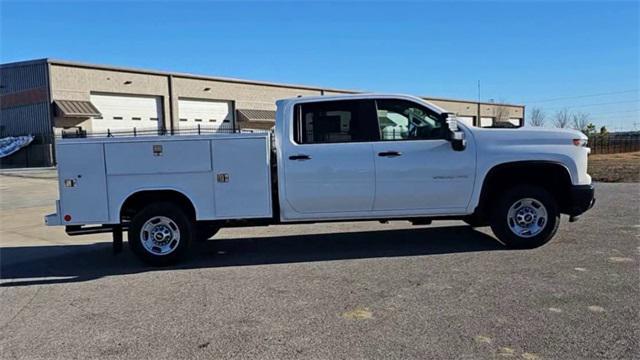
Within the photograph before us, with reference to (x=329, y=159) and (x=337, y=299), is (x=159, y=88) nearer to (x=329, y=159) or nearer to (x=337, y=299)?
(x=329, y=159)

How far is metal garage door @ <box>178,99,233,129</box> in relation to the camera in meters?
37.0

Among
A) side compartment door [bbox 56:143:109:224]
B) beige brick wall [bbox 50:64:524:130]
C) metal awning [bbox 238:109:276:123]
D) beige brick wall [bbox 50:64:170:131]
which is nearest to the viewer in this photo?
side compartment door [bbox 56:143:109:224]

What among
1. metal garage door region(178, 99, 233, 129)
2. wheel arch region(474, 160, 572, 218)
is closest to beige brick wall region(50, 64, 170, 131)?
metal garage door region(178, 99, 233, 129)

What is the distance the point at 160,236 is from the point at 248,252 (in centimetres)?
137

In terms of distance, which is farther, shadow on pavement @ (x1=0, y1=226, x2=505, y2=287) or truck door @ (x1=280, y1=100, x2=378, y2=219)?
shadow on pavement @ (x1=0, y1=226, x2=505, y2=287)

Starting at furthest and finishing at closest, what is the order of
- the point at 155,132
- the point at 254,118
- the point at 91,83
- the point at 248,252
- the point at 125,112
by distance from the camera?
the point at 254,118
the point at 125,112
the point at 91,83
the point at 248,252
the point at 155,132

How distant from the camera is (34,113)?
32.3 metres

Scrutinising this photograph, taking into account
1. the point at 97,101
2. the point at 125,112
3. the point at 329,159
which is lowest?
the point at 329,159

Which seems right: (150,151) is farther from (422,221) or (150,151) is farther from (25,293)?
(422,221)

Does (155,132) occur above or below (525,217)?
above

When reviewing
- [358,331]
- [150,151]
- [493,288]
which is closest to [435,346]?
[358,331]

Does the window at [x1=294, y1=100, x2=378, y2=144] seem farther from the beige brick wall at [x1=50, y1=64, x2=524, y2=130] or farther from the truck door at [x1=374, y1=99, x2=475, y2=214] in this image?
the beige brick wall at [x1=50, y1=64, x2=524, y2=130]

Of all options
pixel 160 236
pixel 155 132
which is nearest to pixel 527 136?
pixel 155 132

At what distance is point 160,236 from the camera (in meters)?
6.66
